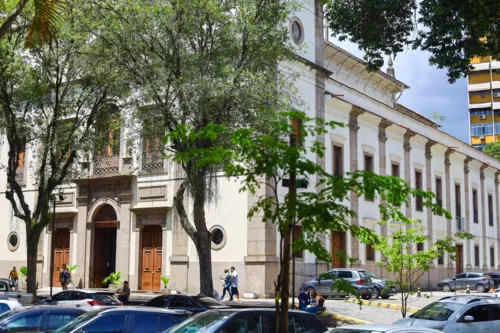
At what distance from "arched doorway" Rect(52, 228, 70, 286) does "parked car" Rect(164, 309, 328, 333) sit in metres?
26.1

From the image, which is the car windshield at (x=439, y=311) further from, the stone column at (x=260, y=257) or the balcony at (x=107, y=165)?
the balcony at (x=107, y=165)

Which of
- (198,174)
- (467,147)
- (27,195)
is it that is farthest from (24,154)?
(467,147)

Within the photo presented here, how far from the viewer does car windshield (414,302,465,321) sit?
17.3m

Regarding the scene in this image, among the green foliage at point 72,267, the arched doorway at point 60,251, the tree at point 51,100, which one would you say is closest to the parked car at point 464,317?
the tree at point 51,100

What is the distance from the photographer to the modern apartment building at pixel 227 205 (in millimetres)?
30203

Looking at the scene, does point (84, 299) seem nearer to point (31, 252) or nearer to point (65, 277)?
point (31, 252)

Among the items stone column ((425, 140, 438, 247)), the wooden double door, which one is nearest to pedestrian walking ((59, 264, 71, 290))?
the wooden double door

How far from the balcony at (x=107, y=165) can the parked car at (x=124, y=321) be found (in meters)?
22.1

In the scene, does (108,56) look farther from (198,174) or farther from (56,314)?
(56,314)

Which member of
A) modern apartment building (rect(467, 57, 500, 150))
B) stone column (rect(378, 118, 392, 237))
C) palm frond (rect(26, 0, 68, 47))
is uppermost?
modern apartment building (rect(467, 57, 500, 150))

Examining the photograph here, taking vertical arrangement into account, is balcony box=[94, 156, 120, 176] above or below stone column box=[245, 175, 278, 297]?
above

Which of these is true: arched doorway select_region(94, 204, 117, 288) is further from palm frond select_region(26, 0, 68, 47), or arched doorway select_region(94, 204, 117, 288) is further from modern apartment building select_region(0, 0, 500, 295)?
palm frond select_region(26, 0, 68, 47)

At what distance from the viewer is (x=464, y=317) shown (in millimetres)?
16844

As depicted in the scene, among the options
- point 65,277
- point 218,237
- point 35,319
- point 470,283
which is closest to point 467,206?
point 470,283
